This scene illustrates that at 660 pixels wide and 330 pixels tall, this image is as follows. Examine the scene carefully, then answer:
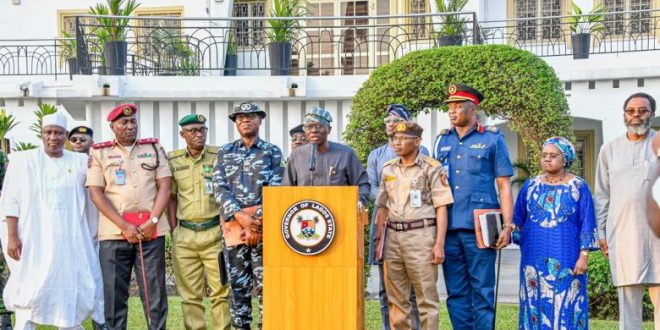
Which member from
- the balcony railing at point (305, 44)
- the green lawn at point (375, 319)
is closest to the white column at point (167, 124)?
the balcony railing at point (305, 44)

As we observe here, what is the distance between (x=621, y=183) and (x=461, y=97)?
1312 mm

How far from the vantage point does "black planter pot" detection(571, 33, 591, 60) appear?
15.9 meters

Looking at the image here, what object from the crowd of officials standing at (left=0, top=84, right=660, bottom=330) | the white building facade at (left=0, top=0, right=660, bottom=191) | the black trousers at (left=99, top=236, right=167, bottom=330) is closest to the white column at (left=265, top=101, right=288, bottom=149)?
the white building facade at (left=0, top=0, right=660, bottom=191)

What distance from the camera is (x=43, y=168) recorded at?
7.17 m

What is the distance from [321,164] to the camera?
6891 mm

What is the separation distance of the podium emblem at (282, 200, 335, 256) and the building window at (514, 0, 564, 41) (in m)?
11.3

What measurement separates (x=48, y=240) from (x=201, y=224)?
1172 mm

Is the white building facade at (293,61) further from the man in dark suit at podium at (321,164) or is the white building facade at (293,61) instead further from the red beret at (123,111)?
the man in dark suit at podium at (321,164)

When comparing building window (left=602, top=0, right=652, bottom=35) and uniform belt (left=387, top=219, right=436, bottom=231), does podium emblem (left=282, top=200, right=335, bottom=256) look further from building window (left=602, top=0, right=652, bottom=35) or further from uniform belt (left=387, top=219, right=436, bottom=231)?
building window (left=602, top=0, right=652, bottom=35)

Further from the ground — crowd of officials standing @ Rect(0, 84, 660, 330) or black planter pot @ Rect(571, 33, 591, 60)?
black planter pot @ Rect(571, 33, 591, 60)

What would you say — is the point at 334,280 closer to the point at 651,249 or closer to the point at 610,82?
the point at 651,249

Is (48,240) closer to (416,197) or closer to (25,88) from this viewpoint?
(416,197)

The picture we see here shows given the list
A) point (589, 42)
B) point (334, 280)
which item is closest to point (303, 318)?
point (334, 280)

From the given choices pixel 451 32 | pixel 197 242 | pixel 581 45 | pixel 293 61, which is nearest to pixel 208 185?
pixel 197 242
